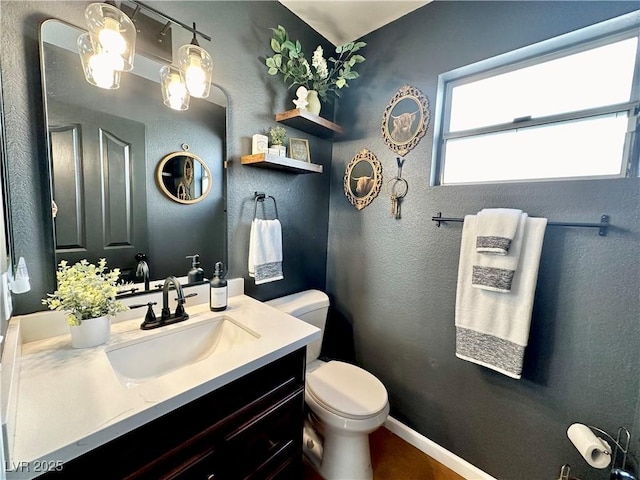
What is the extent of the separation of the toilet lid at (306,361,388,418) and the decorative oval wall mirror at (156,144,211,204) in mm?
1127

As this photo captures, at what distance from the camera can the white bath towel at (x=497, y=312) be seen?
1.13 m

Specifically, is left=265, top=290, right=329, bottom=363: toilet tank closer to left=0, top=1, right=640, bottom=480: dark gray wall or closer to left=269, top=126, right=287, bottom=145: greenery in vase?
left=0, top=1, right=640, bottom=480: dark gray wall

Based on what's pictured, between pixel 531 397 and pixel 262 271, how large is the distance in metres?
1.44

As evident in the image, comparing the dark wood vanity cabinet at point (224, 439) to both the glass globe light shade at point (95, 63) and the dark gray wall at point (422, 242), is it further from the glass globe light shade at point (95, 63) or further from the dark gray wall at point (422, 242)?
the glass globe light shade at point (95, 63)

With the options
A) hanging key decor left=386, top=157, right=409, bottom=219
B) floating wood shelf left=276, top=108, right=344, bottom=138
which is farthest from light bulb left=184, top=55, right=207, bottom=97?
hanging key decor left=386, top=157, right=409, bottom=219

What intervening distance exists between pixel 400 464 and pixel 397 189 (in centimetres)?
157

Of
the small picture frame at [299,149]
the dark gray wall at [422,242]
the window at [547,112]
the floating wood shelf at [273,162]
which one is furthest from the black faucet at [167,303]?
the window at [547,112]

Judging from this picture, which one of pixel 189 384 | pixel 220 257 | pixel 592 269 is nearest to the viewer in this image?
pixel 189 384

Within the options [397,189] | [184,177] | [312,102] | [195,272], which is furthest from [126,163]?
[397,189]

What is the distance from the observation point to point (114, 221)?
1074 mm

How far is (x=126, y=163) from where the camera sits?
1.09 metres

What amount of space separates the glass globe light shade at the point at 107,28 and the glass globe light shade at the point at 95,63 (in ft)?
0.08

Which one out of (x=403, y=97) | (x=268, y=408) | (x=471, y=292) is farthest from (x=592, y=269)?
(x=268, y=408)

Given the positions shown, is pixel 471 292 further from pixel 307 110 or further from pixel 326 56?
pixel 326 56
